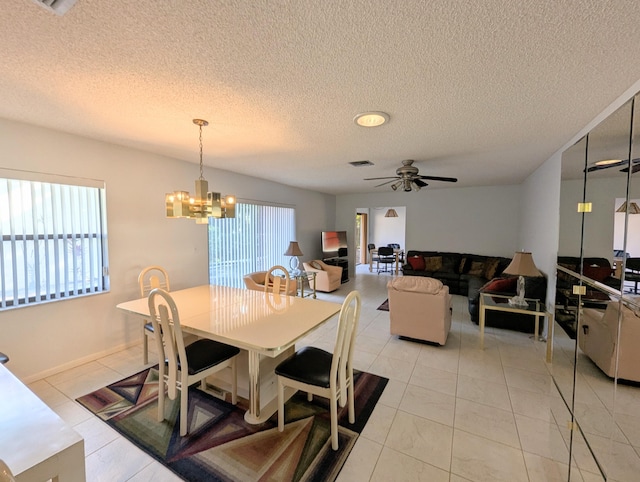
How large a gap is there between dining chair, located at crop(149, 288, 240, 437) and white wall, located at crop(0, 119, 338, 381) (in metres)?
1.55

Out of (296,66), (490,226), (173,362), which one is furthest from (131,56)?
(490,226)

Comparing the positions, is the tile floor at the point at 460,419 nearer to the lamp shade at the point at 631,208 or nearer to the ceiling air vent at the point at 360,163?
the lamp shade at the point at 631,208

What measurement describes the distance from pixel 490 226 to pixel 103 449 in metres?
7.06

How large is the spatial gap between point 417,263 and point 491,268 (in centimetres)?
146

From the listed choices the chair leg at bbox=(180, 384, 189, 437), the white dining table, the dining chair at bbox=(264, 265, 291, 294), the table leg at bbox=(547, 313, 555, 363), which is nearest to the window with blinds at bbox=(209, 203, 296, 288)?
the dining chair at bbox=(264, 265, 291, 294)

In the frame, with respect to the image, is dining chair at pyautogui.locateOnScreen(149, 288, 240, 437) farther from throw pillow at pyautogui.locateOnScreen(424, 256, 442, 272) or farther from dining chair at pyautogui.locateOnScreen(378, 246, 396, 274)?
dining chair at pyautogui.locateOnScreen(378, 246, 396, 274)

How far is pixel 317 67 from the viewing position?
151cm

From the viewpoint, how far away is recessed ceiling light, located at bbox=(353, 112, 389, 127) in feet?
7.02

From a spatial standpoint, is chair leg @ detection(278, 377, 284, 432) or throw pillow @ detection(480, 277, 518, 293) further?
throw pillow @ detection(480, 277, 518, 293)

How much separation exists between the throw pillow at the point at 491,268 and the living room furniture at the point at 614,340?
13.9 feet

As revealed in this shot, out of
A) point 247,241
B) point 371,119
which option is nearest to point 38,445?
point 371,119

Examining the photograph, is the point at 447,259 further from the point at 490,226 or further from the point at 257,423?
the point at 257,423

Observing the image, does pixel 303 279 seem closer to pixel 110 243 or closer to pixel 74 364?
pixel 110 243

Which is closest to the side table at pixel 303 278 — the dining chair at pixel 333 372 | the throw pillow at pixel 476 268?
the dining chair at pixel 333 372
